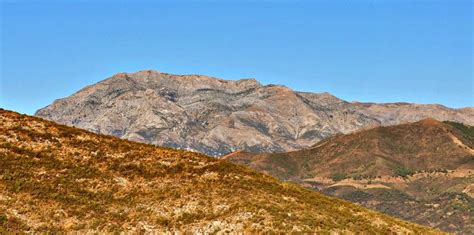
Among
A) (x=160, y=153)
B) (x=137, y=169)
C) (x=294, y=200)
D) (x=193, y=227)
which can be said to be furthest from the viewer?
(x=160, y=153)

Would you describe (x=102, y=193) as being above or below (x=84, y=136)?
below

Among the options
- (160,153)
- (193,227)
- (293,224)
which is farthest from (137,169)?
(293,224)

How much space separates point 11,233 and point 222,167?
112 ft

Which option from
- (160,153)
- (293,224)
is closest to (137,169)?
(160,153)

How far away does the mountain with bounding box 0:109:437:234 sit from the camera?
2542 inches

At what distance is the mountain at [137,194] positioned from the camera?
6456cm

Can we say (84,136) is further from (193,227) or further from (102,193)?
(193,227)

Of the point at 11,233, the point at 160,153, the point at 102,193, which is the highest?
the point at 160,153

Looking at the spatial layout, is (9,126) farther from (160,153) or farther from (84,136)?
(160,153)

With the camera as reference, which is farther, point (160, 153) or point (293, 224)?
point (160, 153)

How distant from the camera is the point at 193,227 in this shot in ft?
212

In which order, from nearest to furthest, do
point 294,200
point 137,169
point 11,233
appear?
point 11,233
point 294,200
point 137,169

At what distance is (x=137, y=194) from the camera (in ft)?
241

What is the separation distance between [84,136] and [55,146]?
761cm
